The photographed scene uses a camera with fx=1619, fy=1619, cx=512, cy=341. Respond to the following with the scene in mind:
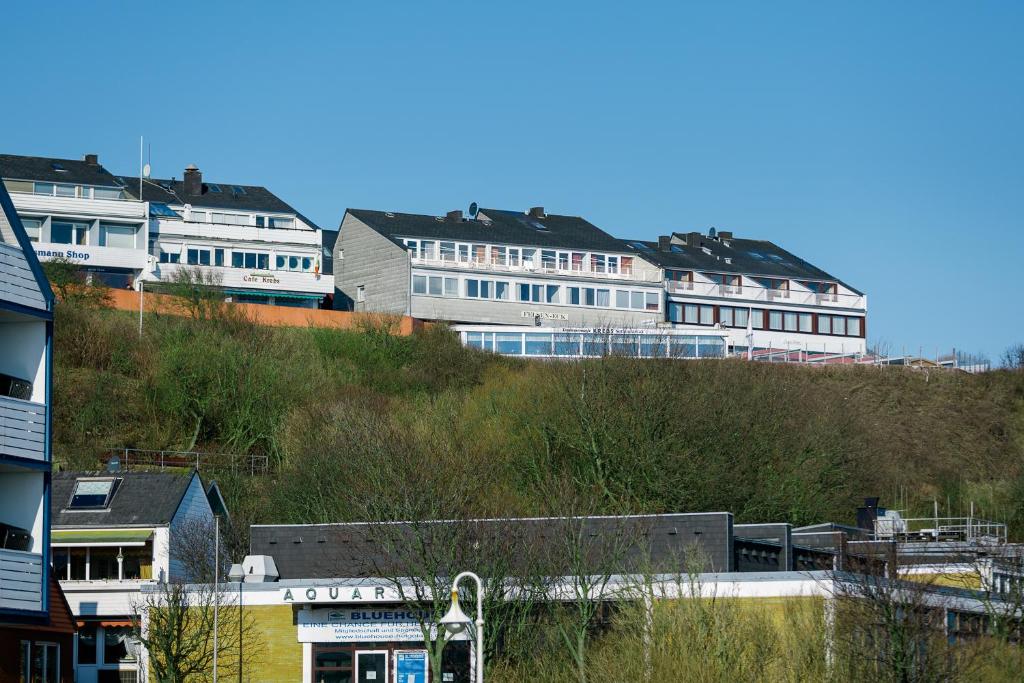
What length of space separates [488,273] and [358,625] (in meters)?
53.2

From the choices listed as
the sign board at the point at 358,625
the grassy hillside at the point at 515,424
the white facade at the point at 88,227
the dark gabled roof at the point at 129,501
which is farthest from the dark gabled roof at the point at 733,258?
the sign board at the point at 358,625

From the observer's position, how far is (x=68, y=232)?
3241 inches

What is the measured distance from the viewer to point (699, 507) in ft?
184

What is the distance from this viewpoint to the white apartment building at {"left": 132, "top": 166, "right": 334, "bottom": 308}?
8562 cm

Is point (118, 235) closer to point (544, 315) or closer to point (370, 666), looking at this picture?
point (544, 315)

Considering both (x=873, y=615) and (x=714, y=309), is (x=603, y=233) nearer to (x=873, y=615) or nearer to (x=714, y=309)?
(x=714, y=309)

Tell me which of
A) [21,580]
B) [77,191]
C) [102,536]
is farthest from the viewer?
[77,191]

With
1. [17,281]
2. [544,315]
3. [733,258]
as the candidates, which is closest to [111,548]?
[17,281]

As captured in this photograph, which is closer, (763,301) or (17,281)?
(17,281)

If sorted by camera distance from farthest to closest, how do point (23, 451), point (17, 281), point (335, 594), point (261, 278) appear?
point (261, 278) → point (335, 594) → point (17, 281) → point (23, 451)

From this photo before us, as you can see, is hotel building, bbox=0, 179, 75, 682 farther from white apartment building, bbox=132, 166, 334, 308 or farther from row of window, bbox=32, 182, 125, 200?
row of window, bbox=32, 182, 125, 200

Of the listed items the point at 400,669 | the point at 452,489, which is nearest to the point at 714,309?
the point at 452,489

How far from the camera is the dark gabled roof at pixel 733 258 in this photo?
101m

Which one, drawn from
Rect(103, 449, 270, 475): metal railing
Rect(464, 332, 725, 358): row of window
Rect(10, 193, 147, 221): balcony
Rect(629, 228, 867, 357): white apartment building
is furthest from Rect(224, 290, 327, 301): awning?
Rect(103, 449, 270, 475): metal railing
